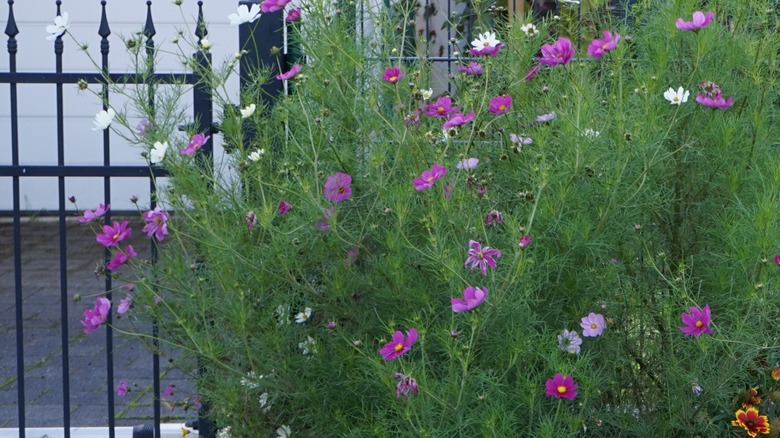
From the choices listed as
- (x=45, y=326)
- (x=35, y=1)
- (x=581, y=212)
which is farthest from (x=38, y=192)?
(x=581, y=212)

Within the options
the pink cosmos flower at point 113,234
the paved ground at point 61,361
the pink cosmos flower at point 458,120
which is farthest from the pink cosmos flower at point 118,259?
the pink cosmos flower at point 458,120

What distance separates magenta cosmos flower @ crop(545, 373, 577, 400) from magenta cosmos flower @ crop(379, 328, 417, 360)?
0.99 ft

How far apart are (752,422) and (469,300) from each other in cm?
84

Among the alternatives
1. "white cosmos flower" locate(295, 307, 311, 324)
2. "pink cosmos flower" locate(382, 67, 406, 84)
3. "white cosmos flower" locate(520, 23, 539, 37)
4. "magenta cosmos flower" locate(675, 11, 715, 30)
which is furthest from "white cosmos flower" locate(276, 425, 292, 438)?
"magenta cosmos flower" locate(675, 11, 715, 30)

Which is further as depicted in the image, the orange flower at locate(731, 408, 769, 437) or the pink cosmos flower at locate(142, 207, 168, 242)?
the pink cosmos flower at locate(142, 207, 168, 242)

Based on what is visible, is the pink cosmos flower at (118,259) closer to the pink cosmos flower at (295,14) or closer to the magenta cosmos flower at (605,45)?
the pink cosmos flower at (295,14)

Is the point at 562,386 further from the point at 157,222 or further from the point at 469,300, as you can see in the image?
the point at 157,222

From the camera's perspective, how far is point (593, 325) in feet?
7.96

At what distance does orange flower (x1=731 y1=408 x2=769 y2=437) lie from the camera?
8.28 feet

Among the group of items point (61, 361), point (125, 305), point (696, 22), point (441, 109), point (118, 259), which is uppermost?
point (696, 22)

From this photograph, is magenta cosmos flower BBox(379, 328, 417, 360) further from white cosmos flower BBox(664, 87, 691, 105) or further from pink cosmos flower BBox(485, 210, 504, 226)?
white cosmos flower BBox(664, 87, 691, 105)

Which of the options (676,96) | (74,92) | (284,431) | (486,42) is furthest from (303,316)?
(74,92)

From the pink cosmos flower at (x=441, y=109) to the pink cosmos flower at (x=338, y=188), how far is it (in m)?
0.26

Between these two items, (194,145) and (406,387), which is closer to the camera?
(406,387)
